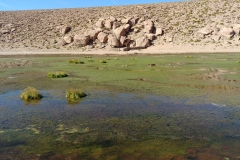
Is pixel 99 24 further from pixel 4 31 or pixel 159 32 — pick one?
pixel 4 31

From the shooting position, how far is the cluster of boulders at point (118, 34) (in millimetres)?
56000

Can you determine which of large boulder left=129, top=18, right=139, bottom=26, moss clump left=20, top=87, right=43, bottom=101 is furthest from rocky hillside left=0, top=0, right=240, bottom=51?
moss clump left=20, top=87, right=43, bottom=101

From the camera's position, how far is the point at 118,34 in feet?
192

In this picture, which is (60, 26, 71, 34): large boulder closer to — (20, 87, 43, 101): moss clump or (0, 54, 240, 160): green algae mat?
(0, 54, 240, 160): green algae mat

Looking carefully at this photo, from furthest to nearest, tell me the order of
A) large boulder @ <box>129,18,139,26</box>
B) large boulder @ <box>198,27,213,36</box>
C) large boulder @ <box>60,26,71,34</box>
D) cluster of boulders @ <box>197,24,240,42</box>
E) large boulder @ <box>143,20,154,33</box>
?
large boulder @ <box>60,26,71,34</box>
large boulder @ <box>129,18,139,26</box>
large boulder @ <box>143,20,154,33</box>
large boulder @ <box>198,27,213,36</box>
cluster of boulders @ <box>197,24,240,42</box>

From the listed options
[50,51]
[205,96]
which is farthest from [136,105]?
[50,51]

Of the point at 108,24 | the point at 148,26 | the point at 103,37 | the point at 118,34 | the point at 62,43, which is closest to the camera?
the point at 103,37

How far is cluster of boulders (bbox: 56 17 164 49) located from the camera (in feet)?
184

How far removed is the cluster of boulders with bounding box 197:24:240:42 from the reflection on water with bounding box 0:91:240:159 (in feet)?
153

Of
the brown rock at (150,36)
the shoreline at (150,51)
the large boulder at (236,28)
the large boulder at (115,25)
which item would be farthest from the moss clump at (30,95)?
the large boulder at (236,28)

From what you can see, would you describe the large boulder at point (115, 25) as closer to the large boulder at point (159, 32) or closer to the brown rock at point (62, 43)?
the large boulder at point (159, 32)

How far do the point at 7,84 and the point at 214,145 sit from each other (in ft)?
45.0

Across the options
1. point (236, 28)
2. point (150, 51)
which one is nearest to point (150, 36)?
point (150, 51)

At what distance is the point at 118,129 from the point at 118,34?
5149cm
